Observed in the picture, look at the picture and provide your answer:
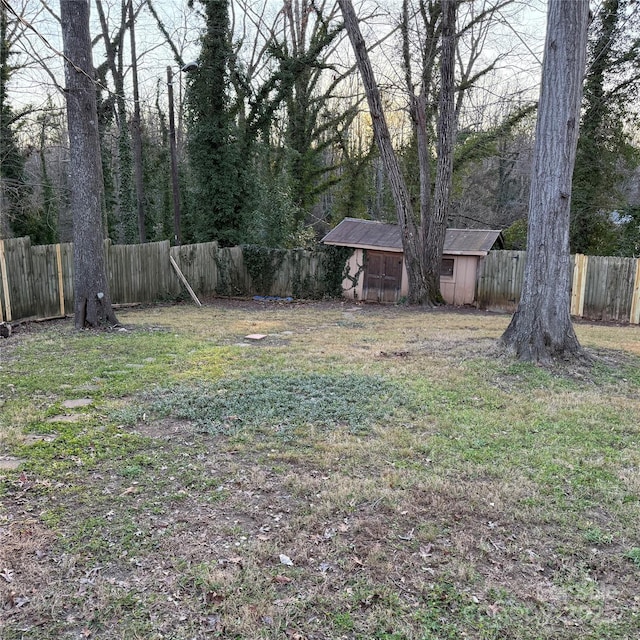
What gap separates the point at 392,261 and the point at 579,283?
5.16 metres

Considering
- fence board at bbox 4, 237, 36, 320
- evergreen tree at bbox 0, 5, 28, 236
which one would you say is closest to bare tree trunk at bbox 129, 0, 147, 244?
evergreen tree at bbox 0, 5, 28, 236

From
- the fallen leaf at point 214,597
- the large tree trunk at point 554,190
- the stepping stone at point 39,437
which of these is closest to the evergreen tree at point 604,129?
the large tree trunk at point 554,190

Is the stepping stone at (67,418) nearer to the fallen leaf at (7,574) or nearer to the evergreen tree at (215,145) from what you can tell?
the fallen leaf at (7,574)

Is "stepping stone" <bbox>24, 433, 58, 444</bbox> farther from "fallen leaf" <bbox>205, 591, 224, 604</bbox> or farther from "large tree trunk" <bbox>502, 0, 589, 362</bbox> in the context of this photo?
"large tree trunk" <bbox>502, 0, 589, 362</bbox>

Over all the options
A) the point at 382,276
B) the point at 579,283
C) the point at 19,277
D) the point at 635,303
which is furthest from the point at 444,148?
the point at 19,277

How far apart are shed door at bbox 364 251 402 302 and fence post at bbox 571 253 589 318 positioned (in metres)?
4.77

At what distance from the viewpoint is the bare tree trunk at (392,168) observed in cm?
1266

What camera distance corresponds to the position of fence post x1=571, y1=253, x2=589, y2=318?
12891 millimetres

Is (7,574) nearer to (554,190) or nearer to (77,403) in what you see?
(77,403)

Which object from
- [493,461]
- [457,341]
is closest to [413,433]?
[493,461]

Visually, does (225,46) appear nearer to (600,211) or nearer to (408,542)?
(600,211)

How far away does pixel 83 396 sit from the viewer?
4867mm

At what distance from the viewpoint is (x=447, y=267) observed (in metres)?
15.4

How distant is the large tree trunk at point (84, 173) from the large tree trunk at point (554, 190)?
6.51 m
